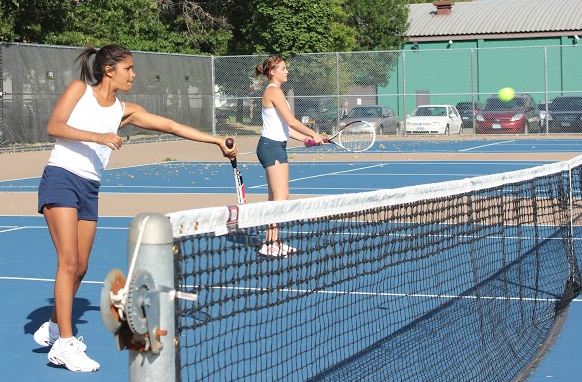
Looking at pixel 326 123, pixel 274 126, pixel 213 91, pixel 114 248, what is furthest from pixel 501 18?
pixel 274 126

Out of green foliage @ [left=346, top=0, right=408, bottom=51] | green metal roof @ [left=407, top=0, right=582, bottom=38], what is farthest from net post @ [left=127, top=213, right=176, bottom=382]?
green metal roof @ [left=407, top=0, right=582, bottom=38]

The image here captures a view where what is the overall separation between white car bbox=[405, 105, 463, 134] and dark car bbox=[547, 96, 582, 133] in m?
2.99

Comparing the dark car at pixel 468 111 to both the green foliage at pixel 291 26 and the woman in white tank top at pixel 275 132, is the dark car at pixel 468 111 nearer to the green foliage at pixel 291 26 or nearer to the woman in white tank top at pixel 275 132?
the green foliage at pixel 291 26

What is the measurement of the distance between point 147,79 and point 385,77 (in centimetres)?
797

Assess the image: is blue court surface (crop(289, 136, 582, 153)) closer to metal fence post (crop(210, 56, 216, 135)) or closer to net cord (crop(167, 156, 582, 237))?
metal fence post (crop(210, 56, 216, 135))

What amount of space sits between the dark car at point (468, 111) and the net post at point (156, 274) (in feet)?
107

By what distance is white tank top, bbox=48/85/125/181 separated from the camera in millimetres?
5902

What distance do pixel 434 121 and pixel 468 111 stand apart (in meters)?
1.58

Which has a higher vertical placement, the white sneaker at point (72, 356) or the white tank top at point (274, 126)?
the white tank top at point (274, 126)

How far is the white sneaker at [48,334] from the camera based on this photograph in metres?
6.37

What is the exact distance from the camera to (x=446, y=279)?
331 inches

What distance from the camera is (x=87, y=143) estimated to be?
5992 millimetres

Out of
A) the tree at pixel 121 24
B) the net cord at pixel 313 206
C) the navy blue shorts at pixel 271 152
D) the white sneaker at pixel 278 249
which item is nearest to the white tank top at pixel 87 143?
the white sneaker at pixel 278 249

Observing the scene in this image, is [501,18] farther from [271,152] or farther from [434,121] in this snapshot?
[271,152]
